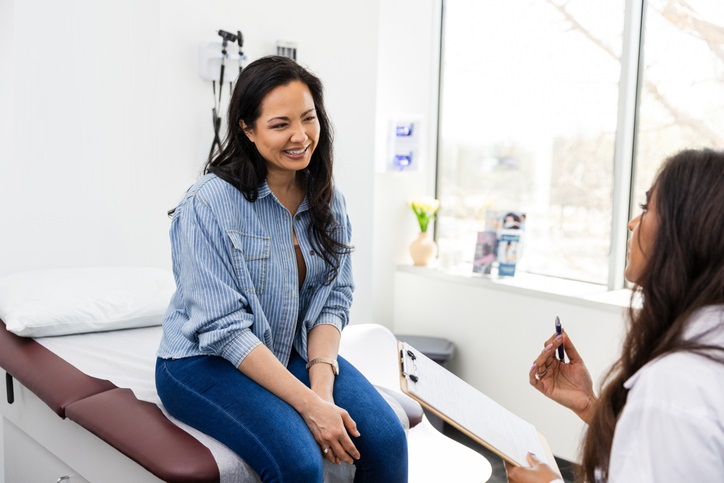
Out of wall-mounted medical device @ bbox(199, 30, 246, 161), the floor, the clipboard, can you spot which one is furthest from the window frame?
the clipboard

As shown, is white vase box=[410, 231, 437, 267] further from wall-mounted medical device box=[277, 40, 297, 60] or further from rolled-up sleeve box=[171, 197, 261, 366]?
rolled-up sleeve box=[171, 197, 261, 366]

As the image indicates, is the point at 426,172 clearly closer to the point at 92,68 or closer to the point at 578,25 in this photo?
the point at 578,25

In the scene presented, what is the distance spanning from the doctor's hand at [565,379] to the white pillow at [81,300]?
140 centimetres

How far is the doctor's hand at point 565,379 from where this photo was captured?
153 cm

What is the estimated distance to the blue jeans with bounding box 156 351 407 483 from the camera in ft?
5.22

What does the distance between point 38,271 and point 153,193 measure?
0.54m

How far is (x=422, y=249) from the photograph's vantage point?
12.5 ft

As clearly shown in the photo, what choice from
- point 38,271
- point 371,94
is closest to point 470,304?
point 371,94

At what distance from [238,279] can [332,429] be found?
42 cm

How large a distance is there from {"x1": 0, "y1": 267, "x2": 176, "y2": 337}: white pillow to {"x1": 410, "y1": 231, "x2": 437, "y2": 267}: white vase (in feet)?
4.78

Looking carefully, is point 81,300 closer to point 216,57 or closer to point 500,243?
point 216,57

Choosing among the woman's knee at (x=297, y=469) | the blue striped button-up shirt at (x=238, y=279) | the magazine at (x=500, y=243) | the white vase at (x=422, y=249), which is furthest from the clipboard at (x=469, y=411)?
the white vase at (x=422, y=249)

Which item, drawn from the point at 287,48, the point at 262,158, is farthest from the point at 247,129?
the point at 287,48

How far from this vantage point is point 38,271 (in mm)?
2605
